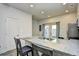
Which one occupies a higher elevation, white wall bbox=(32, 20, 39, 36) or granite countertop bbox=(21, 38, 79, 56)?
white wall bbox=(32, 20, 39, 36)

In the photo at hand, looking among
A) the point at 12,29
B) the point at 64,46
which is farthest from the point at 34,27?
the point at 64,46

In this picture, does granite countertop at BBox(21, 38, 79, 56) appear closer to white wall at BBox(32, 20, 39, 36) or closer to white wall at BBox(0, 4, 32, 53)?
white wall at BBox(0, 4, 32, 53)

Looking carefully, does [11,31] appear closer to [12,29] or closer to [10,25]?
[12,29]

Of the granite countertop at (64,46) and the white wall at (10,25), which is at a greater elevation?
the white wall at (10,25)

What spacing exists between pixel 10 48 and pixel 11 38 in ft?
1.10

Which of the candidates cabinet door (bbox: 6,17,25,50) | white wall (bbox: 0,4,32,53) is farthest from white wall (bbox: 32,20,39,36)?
cabinet door (bbox: 6,17,25,50)

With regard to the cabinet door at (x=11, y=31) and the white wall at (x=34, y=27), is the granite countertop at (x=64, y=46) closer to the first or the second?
the cabinet door at (x=11, y=31)

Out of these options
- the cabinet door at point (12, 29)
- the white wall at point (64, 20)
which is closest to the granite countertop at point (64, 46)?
the cabinet door at point (12, 29)

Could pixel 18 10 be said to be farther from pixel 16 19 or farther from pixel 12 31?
pixel 12 31

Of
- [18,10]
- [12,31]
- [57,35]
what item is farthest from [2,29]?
[57,35]

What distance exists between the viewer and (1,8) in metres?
2.73

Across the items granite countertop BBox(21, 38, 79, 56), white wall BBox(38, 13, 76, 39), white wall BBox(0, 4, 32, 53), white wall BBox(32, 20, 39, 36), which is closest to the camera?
granite countertop BBox(21, 38, 79, 56)

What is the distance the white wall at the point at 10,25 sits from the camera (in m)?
2.69

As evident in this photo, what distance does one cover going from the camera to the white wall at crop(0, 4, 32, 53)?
2695mm
